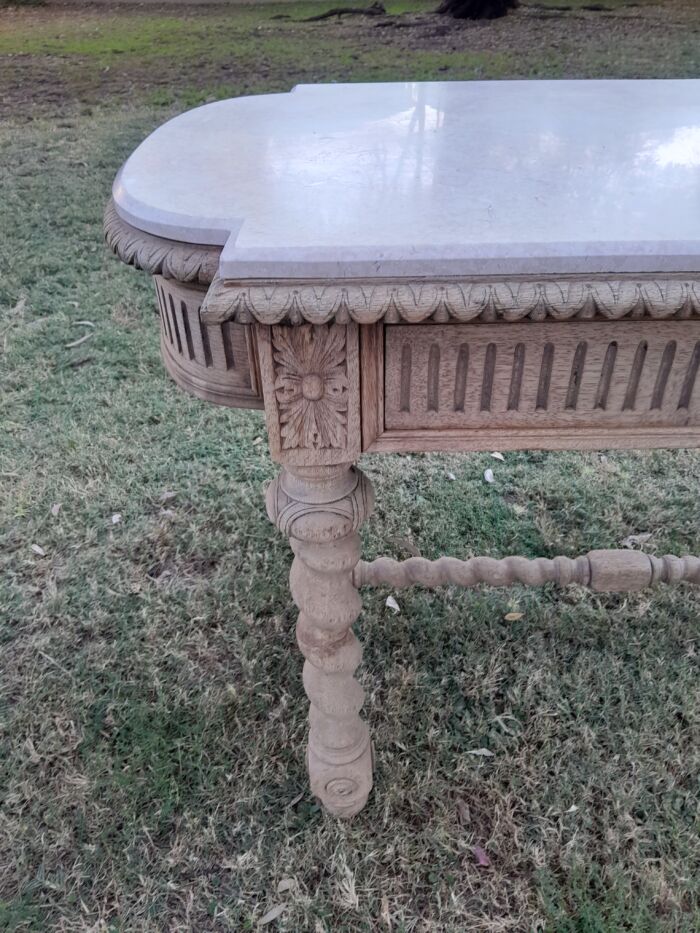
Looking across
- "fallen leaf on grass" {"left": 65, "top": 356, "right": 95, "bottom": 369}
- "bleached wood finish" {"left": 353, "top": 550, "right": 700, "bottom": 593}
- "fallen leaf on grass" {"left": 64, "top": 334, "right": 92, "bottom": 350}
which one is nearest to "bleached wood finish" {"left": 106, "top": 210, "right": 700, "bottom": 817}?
"bleached wood finish" {"left": 353, "top": 550, "right": 700, "bottom": 593}

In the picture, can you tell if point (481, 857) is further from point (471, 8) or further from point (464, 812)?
point (471, 8)

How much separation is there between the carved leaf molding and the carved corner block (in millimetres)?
53

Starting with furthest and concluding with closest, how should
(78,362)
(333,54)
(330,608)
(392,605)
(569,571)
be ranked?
(333,54) < (78,362) < (392,605) < (569,571) < (330,608)

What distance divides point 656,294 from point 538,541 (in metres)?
1.17

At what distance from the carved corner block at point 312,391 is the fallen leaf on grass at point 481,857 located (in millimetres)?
748

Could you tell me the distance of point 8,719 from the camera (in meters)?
1.45

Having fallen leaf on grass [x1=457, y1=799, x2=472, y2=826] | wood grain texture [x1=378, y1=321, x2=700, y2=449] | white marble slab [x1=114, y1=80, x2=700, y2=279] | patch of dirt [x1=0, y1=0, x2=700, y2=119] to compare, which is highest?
white marble slab [x1=114, y1=80, x2=700, y2=279]

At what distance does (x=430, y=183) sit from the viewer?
3.08ft

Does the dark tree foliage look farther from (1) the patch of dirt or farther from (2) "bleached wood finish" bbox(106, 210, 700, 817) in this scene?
(2) "bleached wood finish" bbox(106, 210, 700, 817)

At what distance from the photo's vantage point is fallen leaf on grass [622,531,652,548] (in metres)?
1.84

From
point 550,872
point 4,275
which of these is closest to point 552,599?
point 550,872

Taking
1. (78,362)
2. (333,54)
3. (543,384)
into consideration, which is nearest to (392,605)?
(543,384)

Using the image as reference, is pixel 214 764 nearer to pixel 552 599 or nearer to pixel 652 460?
pixel 552 599

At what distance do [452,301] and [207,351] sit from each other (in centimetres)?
36
